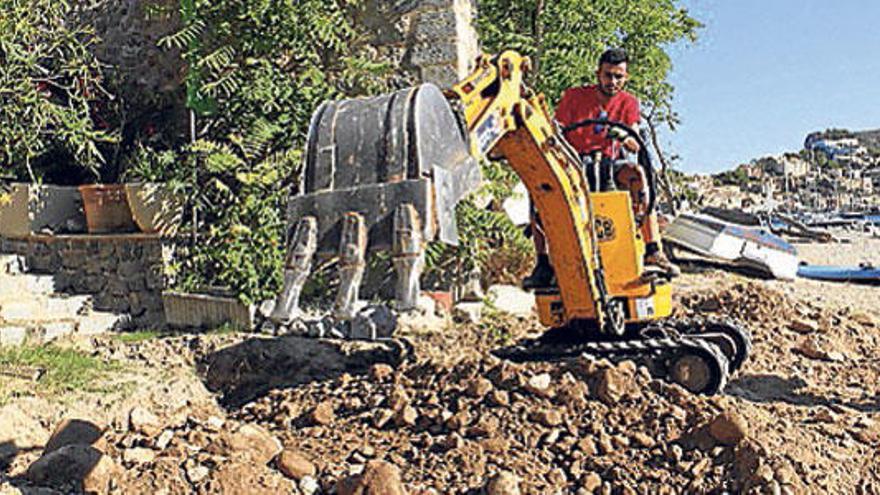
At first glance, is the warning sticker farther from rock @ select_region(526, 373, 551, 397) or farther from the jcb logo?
rock @ select_region(526, 373, 551, 397)

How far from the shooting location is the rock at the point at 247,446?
3744mm

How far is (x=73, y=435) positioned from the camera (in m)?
4.49

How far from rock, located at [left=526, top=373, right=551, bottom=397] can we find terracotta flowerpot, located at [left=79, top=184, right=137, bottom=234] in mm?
5026

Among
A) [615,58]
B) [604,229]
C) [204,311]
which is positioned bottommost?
[204,311]

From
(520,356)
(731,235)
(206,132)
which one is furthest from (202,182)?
(731,235)

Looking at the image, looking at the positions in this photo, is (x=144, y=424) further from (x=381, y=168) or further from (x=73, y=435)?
(x=381, y=168)

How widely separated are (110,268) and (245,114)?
6.10 ft

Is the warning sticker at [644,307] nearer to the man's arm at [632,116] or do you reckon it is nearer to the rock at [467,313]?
the man's arm at [632,116]

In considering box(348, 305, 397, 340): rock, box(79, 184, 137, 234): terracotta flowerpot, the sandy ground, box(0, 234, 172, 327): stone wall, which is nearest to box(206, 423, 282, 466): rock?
the sandy ground

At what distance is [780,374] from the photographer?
6629 millimetres

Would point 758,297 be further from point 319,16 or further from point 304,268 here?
point 304,268

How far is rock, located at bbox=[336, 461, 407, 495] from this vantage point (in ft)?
11.0

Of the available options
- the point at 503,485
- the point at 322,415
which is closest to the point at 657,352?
the point at 322,415

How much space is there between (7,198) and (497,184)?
4.36 metres
